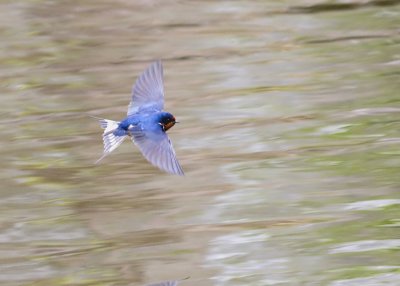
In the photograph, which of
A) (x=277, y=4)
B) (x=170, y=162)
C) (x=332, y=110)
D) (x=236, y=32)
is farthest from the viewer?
(x=277, y=4)

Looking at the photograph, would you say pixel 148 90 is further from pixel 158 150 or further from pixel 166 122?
pixel 158 150

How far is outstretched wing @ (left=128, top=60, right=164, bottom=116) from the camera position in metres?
4.96

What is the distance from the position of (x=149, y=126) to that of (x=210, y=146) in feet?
3.90

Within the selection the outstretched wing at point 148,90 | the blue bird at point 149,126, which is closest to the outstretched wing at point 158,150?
the blue bird at point 149,126

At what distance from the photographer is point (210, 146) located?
19.1ft

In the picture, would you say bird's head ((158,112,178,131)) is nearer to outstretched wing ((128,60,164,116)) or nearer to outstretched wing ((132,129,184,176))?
outstretched wing ((132,129,184,176))

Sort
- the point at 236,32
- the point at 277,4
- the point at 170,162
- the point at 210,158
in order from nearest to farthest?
the point at 170,162 → the point at 210,158 → the point at 236,32 → the point at 277,4

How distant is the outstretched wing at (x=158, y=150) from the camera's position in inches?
173

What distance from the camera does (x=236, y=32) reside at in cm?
764

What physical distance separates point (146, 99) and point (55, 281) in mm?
929

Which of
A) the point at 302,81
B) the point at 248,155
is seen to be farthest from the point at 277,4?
the point at 248,155

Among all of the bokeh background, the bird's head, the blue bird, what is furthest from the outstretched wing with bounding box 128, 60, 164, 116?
the bokeh background

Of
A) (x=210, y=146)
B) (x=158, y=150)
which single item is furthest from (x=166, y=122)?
(x=210, y=146)

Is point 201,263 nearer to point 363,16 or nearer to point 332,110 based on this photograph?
point 332,110
